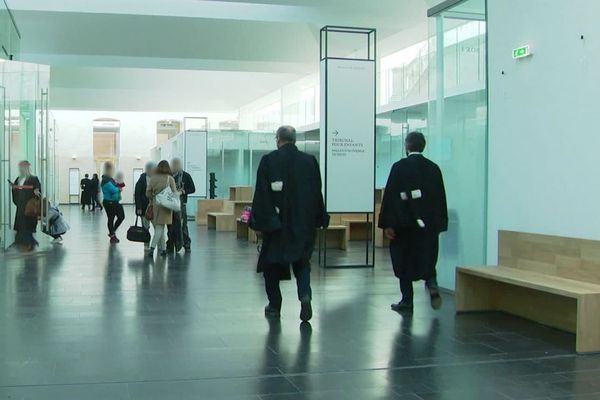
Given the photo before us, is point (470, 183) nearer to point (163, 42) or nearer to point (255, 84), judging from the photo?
point (163, 42)

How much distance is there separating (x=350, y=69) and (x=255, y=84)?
71.8ft

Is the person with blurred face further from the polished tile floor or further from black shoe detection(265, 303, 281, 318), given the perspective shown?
black shoe detection(265, 303, 281, 318)

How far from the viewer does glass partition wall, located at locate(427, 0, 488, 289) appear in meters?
7.53

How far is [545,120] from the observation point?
628 cm

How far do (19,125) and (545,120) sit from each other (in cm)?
1005

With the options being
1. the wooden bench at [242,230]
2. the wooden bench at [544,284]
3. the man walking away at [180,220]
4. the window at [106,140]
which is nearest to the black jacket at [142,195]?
the man walking away at [180,220]

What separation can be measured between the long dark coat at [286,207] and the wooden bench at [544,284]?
162cm

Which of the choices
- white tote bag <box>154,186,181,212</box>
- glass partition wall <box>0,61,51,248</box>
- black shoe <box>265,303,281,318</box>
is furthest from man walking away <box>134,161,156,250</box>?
black shoe <box>265,303,281,318</box>

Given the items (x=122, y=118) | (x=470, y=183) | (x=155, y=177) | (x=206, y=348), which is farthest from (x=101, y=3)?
(x=122, y=118)

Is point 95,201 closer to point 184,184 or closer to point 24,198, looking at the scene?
point 24,198

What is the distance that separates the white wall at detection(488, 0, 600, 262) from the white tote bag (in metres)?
5.61

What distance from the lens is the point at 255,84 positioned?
3161 centimetres

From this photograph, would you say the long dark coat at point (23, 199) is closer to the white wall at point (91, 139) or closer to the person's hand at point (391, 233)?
the person's hand at point (391, 233)

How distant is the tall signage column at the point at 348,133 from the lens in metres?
10.0
